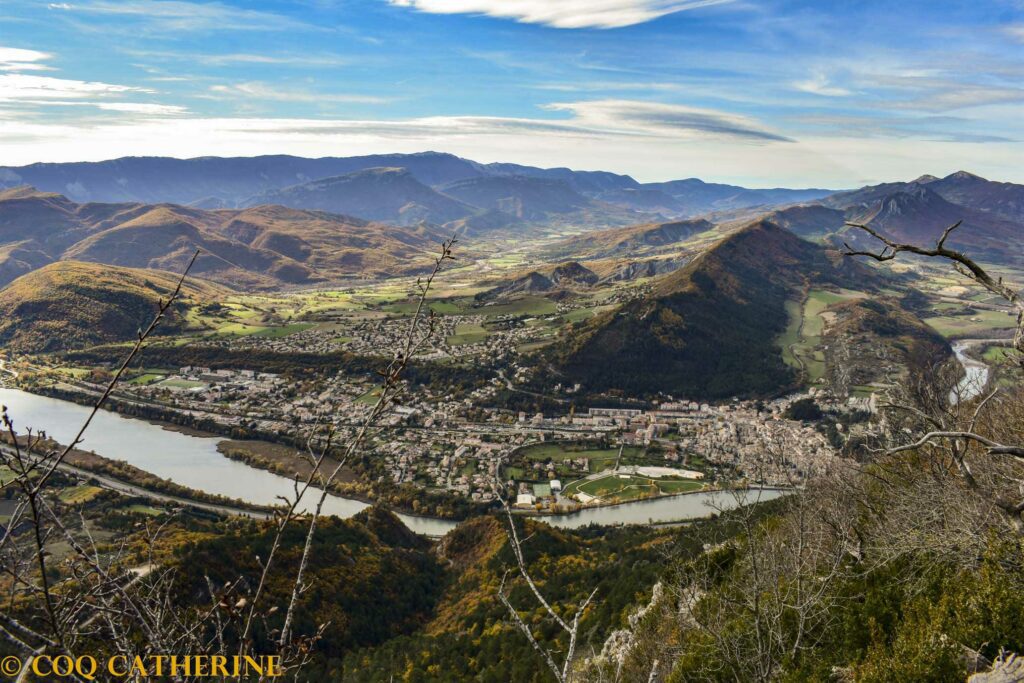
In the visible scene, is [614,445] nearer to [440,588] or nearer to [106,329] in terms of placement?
[440,588]

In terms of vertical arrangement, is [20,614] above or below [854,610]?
below

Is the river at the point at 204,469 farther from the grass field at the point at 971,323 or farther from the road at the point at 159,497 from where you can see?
the grass field at the point at 971,323

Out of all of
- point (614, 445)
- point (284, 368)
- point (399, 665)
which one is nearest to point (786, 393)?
point (614, 445)

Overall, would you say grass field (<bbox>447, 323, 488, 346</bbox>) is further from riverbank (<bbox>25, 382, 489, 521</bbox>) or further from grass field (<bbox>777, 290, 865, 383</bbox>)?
grass field (<bbox>777, 290, 865, 383</bbox>)

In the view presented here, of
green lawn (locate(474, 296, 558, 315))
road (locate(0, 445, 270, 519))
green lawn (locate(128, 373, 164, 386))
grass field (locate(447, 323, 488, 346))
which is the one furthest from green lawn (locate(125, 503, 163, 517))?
green lawn (locate(474, 296, 558, 315))

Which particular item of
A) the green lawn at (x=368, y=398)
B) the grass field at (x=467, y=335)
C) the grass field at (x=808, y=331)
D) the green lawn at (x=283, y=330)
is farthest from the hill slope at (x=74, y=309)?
the grass field at (x=808, y=331)

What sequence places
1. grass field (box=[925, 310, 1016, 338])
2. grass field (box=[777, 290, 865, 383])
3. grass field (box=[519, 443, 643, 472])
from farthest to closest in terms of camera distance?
grass field (box=[925, 310, 1016, 338]) < grass field (box=[777, 290, 865, 383]) < grass field (box=[519, 443, 643, 472])
